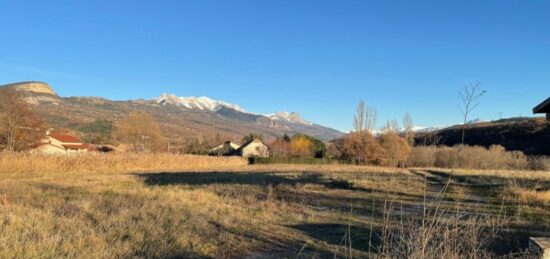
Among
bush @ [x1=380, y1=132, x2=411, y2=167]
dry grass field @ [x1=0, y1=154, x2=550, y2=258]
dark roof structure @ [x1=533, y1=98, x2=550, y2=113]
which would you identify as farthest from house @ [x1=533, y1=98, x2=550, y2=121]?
bush @ [x1=380, y1=132, x2=411, y2=167]

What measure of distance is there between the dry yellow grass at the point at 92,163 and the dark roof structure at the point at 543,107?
99.3ft

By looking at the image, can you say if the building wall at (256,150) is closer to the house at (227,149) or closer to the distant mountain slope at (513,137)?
the house at (227,149)

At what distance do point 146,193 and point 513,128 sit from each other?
99784 millimetres

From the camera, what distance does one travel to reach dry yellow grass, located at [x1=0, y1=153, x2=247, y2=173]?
29859mm

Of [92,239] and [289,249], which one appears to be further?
[289,249]

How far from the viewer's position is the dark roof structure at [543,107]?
1120 centimetres

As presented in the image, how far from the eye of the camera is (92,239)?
288 inches

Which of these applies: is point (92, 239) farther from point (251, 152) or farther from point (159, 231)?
point (251, 152)

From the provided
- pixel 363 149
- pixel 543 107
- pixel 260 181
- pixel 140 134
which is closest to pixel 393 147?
pixel 363 149

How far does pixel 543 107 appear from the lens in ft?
37.7

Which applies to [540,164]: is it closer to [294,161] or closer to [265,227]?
[294,161]

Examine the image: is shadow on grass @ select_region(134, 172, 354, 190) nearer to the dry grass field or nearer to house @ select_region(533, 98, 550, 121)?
the dry grass field

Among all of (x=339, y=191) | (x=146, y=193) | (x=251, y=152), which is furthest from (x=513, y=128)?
(x=146, y=193)

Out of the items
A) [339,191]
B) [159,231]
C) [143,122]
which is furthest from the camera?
[143,122]
